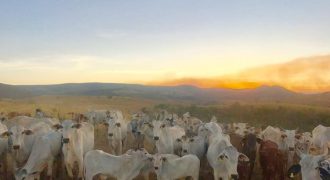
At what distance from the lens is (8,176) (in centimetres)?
1590

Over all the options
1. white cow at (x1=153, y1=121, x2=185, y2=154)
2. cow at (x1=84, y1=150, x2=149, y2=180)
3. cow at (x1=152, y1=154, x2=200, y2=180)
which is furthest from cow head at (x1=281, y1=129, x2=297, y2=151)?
cow at (x1=84, y1=150, x2=149, y2=180)

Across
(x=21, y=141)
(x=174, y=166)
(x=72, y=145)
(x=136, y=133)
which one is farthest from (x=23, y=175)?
(x=136, y=133)

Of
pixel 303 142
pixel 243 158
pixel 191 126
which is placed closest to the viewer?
pixel 243 158

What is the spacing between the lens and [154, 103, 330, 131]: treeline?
1494 inches

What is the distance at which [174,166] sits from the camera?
539 inches

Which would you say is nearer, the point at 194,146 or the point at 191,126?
the point at 194,146

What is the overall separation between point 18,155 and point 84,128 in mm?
2357

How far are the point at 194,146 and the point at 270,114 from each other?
84.1 ft

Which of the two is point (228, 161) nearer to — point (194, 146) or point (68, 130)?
point (194, 146)

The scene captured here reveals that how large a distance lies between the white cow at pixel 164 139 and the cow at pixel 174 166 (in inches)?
106

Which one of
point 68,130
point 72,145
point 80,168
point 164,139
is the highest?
point 68,130

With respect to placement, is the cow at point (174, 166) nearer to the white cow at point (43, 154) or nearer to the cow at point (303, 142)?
the white cow at point (43, 154)

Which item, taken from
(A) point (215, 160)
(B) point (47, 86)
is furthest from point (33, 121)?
(B) point (47, 86)

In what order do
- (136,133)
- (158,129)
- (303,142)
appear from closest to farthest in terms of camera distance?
(158,129) < (303,142) < (136,133)
